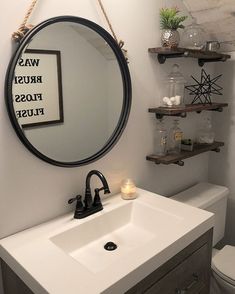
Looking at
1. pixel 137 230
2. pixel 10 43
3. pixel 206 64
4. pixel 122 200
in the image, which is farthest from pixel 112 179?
pixel 206 64

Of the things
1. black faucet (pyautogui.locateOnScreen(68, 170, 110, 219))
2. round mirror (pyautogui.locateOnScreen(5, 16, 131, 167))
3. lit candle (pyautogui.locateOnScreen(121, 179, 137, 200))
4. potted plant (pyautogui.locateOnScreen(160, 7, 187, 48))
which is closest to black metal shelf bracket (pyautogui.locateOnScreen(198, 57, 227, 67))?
potted plant (pyautogui.locateOnScreen(160, 7, 187, 48))

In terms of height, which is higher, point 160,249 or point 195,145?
point 195,145

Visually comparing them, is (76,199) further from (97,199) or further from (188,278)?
(188,278)

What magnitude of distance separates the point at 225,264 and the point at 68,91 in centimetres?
131

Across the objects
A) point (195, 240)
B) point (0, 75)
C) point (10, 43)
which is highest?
point (10, 43)

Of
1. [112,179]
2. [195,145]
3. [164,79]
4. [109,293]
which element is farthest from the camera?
[195,145]

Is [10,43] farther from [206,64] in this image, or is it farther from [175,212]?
[206,64]

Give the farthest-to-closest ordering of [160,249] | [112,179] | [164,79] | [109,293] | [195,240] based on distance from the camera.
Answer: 1. [164,79]
2. [112,179]
3. [195,240]
4. [160,249]
5. [109,293]

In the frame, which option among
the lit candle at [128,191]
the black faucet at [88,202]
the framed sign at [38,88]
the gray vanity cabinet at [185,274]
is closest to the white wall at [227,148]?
the gray vanity cabinet at [185,274]

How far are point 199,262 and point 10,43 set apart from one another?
1222 millimetres

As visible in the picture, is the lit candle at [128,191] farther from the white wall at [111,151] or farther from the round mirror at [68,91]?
the round mirror at [68,91]

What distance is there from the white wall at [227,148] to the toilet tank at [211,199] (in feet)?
0.53

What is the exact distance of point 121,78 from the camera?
147 centimetres

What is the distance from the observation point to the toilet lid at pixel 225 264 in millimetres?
1590
